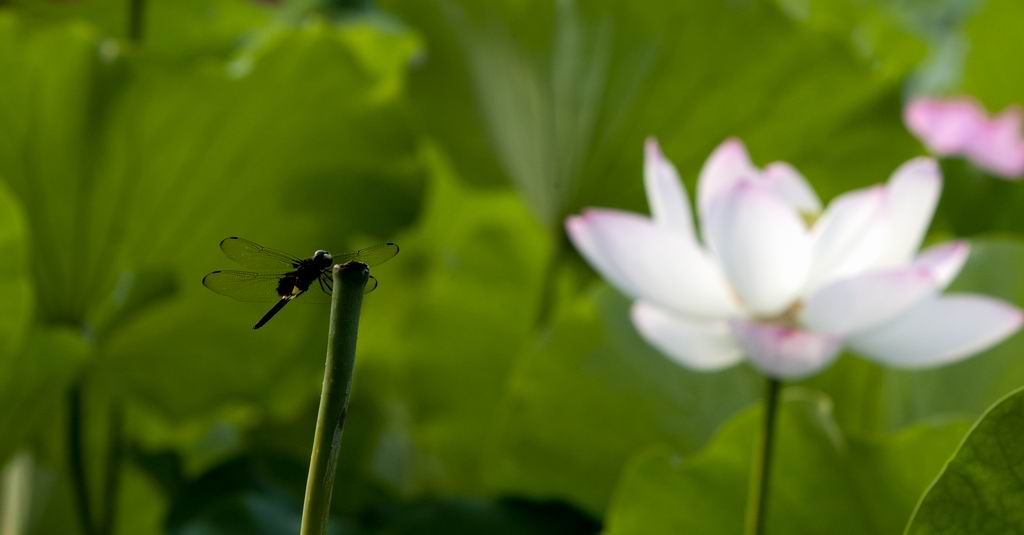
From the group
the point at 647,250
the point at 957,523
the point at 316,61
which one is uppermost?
the point at 316,61

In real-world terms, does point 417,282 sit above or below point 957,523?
above

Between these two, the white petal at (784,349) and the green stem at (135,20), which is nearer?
the white petal at (784,349)

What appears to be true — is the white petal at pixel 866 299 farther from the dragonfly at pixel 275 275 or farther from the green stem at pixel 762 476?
the dragonfly at pixel 275 275

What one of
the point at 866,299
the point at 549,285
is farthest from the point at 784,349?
the point at 549,285

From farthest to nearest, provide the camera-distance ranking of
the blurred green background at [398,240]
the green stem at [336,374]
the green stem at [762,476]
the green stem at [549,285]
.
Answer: the green stem at [549,285]
the blurred green background at [398,240]
the green stem at [762,476]
the green stem at [336,374]

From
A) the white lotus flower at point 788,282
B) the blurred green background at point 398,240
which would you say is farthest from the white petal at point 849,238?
the blurred green background at point 398,240

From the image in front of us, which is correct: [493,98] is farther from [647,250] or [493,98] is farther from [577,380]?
[647,250]

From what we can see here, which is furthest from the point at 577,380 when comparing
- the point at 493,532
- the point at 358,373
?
the point at 358,373
